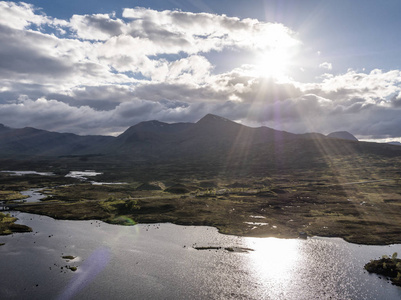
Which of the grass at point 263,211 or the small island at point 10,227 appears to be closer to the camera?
the small island at point 10,227

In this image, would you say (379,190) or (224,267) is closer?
(224,267)

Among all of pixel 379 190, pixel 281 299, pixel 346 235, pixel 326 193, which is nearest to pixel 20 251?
pixel 281 299

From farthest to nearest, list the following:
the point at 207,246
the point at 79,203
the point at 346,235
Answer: the point at 79,203, the point at 346,235, the point at 207,246

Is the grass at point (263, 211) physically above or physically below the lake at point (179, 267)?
below

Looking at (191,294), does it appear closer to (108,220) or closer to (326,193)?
(108,220)

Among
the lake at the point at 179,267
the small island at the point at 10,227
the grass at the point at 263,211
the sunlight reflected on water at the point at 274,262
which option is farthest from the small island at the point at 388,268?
the small island at the point at 10,227

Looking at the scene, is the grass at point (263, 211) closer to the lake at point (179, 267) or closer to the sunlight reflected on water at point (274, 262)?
the sunlight reflected on water at point (274, 262)

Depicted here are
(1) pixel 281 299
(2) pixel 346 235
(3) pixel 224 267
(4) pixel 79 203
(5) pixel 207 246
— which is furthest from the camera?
(4) pixel 79 203
